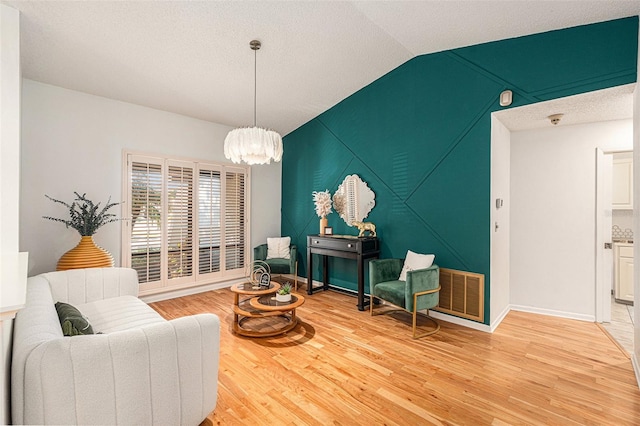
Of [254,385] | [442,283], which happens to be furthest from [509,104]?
[254,385]

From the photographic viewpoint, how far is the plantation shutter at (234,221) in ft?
17.3

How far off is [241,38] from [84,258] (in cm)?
300

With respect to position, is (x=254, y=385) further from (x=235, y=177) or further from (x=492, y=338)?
(x=235, y=177)

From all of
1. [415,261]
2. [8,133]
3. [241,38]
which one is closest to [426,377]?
[415,261]

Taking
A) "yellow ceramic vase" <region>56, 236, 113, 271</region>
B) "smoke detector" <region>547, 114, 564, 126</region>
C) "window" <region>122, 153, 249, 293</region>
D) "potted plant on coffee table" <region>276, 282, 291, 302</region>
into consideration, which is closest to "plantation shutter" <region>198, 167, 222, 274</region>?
"window" <region>122, 153, 249, 293</region>

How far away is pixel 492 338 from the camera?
3150mm

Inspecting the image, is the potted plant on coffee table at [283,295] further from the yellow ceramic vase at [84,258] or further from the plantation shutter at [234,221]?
the plantation shutter at [234,221]

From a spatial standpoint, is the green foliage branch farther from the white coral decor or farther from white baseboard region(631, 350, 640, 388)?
white baseboard region(631, 350, 640, 388)

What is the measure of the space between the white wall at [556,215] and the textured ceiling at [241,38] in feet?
4.76

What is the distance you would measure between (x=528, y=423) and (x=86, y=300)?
3784 millimetres

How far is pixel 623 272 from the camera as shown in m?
4.19

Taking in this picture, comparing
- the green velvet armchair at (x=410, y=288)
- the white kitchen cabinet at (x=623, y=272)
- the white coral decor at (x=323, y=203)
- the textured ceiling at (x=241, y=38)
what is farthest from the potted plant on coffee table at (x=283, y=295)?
the white kitchen cabinet at (x=623, y=272)

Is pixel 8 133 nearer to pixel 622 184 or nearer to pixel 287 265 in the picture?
pixel 287 265

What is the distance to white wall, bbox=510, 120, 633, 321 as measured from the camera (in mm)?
3568
